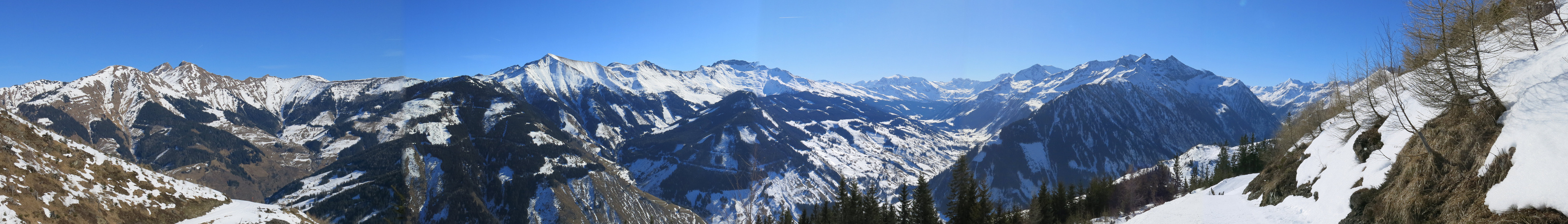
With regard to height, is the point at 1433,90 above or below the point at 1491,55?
below

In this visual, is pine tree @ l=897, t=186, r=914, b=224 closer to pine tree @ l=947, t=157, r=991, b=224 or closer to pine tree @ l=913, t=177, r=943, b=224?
pine tree @ l=913, t=177, r=943, b=224

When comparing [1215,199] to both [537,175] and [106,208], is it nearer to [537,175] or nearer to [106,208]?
[106,208]

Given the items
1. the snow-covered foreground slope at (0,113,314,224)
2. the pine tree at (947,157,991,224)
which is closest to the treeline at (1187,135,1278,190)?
the pine tree at (947,157,991,224)

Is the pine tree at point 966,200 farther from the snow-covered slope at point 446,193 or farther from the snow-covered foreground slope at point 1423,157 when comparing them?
the snow-covered slope at point 446,193

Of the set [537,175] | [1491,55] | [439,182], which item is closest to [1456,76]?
[1491,55]

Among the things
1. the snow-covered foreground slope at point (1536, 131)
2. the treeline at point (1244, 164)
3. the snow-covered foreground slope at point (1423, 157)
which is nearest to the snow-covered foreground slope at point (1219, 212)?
the snow-covered foreground slope at point (1423, 157)

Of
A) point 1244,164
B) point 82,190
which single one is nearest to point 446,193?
point 82,190

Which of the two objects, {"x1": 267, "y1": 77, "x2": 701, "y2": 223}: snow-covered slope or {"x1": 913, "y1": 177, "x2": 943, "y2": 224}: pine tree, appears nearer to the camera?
{"x1": 913, "y1": 177, "x2": 943, "y2": 224}: pine tree

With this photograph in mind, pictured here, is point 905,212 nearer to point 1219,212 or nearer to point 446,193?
point 1219,212
